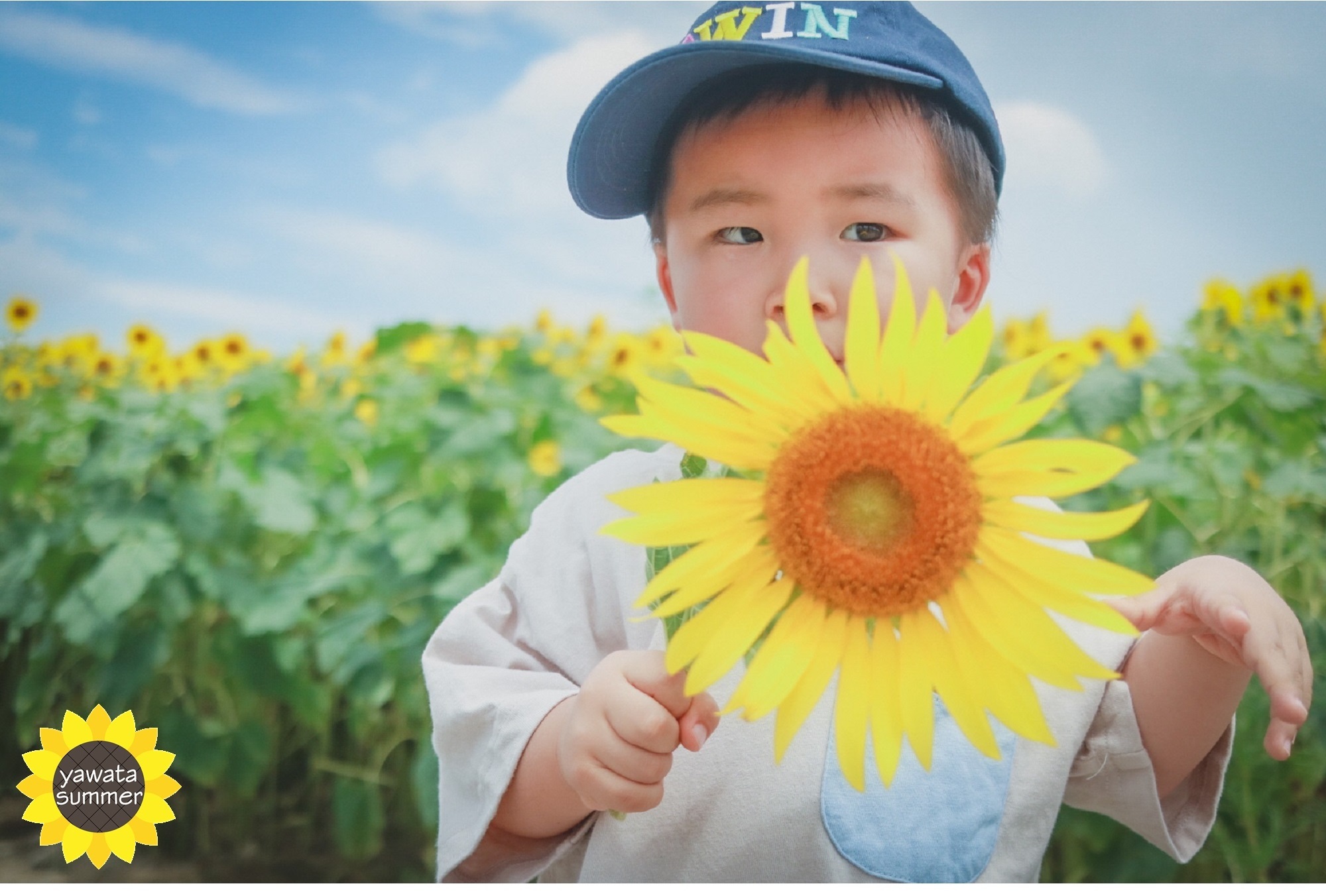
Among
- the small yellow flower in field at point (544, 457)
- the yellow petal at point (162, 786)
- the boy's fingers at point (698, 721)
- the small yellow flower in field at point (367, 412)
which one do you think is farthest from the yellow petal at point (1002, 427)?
the small yellow flower in field at point (367, 412)

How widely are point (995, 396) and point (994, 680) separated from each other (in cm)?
10

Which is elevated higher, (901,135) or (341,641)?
(901,135)

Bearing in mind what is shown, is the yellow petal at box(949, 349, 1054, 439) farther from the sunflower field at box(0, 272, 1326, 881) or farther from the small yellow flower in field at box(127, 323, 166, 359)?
the small yellow flower in field at box(127, 323, 166, 359)

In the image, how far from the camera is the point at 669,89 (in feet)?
2.31

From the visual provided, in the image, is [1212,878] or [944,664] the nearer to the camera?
[944,664]

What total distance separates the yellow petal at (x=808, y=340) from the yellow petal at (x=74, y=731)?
57cm

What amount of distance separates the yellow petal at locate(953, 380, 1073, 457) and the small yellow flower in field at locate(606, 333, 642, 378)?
1.03 meters

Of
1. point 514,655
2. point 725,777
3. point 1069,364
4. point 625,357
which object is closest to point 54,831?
point 514,655

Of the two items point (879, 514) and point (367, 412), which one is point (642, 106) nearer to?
point (879, 514)

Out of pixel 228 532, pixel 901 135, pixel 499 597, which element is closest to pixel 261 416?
pixel 228 532

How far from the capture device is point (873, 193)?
65cm

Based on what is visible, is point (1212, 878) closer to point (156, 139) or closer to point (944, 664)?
point (944, 664)

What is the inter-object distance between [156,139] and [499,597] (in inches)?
20.4

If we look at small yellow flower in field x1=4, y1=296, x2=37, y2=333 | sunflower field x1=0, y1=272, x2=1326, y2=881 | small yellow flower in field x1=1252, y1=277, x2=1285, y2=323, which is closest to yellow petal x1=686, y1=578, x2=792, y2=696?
sunflower field x1=0, y1=272, x2=1326, y2=881
